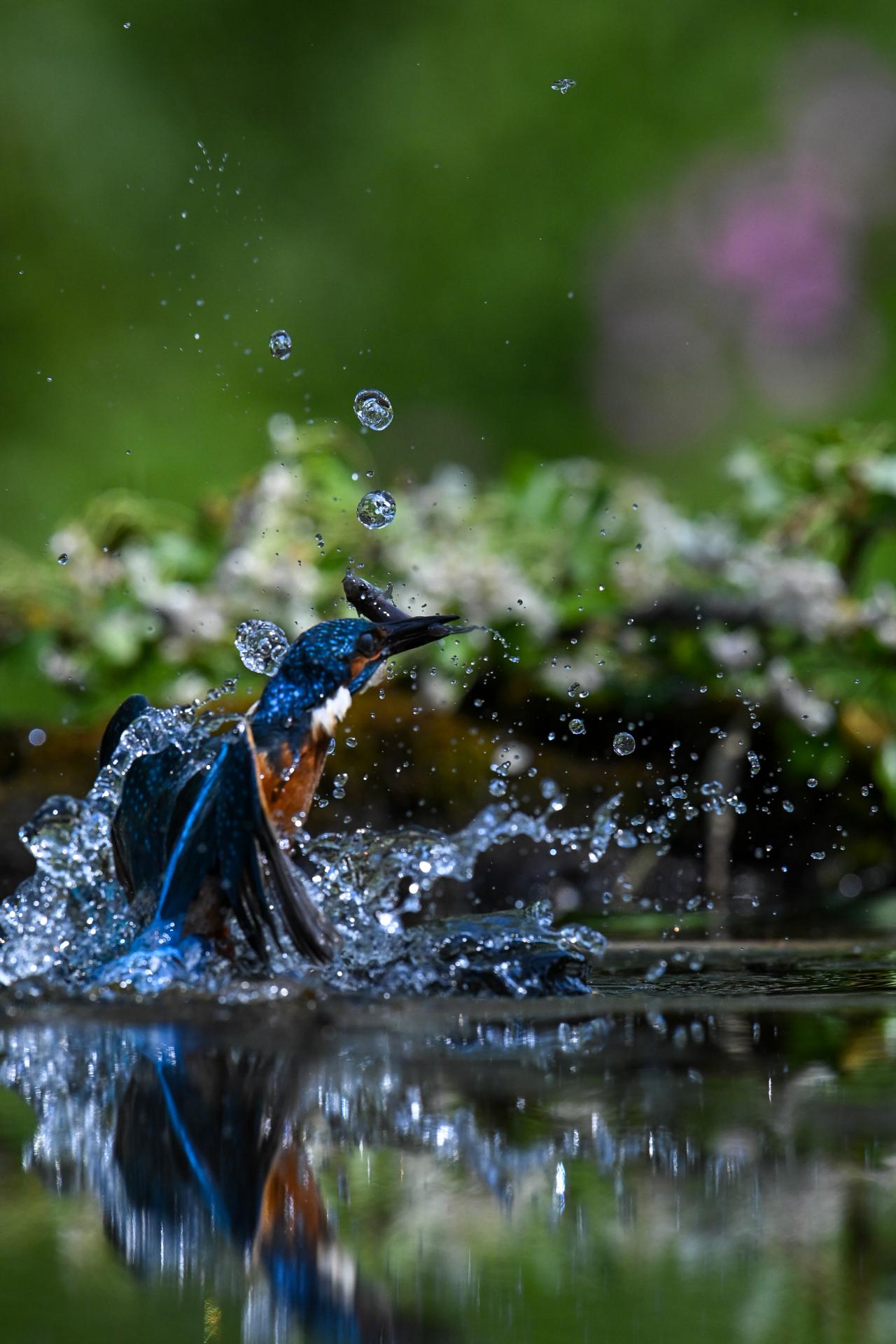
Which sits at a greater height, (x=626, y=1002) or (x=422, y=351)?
(x=422, y=351)

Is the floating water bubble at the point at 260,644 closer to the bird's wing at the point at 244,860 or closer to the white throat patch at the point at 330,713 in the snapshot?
the white throat patch at the point at 330,713

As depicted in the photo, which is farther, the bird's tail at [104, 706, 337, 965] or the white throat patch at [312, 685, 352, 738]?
the white throat patch at [312, 685, 352, 738]

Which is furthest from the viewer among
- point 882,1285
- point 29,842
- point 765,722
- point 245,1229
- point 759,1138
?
point 765,722

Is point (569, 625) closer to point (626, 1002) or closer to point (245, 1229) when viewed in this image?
point (626, 1002)

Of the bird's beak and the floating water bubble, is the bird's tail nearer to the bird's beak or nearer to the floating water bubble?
the bird's beak

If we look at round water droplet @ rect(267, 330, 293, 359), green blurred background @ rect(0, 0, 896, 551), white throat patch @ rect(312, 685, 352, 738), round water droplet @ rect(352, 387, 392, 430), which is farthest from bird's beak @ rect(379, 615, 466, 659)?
green blurred background @ rect(0, 0, 896, 551)

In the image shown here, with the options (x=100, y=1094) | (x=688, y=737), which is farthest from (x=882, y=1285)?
(x=688, y=737)

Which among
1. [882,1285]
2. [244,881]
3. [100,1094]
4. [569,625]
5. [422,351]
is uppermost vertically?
[422,351]
